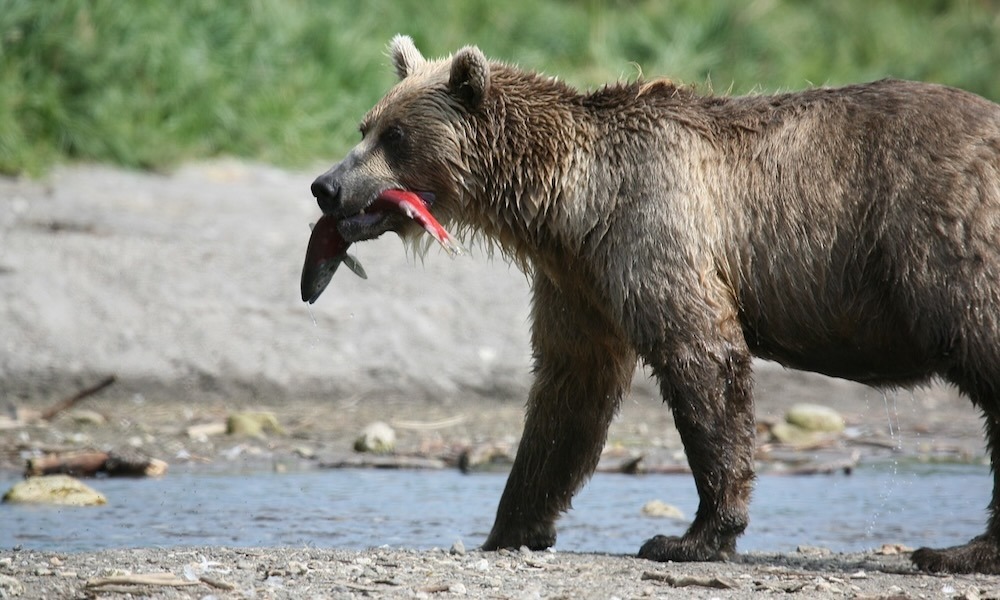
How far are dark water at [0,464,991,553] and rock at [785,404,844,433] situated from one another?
831mm

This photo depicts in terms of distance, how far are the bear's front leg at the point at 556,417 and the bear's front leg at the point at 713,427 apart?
0.50 metres

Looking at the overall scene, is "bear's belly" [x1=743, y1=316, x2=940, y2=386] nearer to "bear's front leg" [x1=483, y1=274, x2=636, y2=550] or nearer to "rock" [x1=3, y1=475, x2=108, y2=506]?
"bear's front leg" [x1=483, y1=274, x2=636, y2=550]

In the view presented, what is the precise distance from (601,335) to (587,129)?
2.57 ft

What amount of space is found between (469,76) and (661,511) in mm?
2337

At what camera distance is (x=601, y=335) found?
5.89 meters

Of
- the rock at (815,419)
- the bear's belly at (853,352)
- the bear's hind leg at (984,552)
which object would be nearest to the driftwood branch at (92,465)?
the bear's belly at (853,352)

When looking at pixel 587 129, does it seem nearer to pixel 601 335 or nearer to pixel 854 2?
pixel 601 335

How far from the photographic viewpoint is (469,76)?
5.85 meters

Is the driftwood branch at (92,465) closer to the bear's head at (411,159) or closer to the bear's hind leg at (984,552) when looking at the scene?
the bear's head at (411,159)

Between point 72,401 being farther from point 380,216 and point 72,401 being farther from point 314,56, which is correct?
point 314,56

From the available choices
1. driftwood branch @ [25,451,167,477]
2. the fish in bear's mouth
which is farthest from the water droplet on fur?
driftwood branch @ [25,451,167,477]

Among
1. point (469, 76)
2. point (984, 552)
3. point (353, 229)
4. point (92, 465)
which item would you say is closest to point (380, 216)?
point (353, 229)

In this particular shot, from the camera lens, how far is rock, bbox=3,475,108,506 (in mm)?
6926

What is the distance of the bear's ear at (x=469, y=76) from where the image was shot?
228 inches
